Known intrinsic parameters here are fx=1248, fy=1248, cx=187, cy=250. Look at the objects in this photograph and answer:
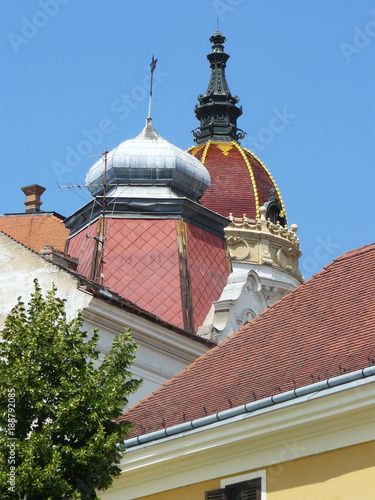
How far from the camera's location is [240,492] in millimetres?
14844

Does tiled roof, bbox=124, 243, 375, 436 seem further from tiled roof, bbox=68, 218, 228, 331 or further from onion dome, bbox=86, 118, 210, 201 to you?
onion dome, bbox=86, 118, 210, 201

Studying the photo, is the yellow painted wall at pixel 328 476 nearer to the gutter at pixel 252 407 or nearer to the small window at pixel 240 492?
the small window at pixel 240 492

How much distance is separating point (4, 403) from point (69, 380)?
0.79m

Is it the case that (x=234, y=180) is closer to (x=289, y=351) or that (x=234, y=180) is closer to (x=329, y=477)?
(x=289, y=351)

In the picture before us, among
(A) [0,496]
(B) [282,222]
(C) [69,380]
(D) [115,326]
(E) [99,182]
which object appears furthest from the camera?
(B) [282,222]

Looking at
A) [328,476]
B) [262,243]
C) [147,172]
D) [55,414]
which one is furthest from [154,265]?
[262,243]

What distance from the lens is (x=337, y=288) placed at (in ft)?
55.1

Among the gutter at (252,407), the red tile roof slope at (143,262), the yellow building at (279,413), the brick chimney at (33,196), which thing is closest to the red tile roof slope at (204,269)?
the red tile roof slope at (143,262)

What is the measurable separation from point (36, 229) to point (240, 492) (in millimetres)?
20280

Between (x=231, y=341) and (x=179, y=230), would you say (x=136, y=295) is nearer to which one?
(x=179, y=230)

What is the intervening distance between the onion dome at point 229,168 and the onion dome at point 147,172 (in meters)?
28.2

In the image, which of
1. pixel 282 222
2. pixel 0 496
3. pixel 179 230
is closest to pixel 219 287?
pixel 179 230

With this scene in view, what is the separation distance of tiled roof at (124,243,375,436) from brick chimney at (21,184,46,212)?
68.5 ft

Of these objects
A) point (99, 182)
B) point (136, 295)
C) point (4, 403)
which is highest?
point (99, 182)
